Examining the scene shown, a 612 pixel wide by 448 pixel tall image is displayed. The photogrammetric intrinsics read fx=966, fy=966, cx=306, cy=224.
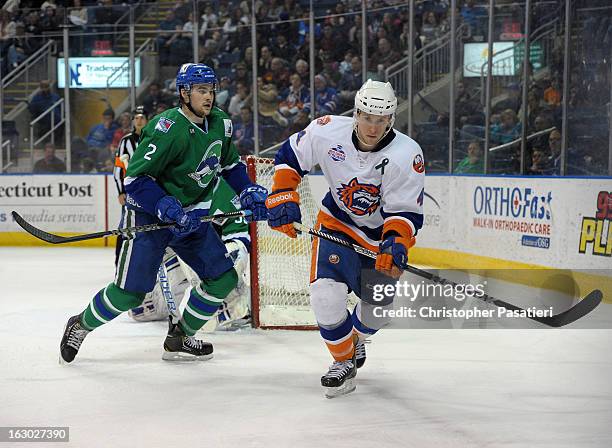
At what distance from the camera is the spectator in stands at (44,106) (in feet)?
32.4

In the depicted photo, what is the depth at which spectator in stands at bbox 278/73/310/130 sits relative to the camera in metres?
9.24

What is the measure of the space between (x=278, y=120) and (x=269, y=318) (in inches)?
180

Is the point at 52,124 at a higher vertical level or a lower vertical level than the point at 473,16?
lower

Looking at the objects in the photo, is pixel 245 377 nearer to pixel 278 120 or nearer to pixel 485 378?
pixel 485 378

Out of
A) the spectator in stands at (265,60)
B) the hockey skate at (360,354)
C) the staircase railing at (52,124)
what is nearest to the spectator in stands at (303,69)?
the spectator in stands at (265,60)

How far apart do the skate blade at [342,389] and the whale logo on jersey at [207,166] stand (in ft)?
3.50

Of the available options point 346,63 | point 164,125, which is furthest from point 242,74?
point 164,125

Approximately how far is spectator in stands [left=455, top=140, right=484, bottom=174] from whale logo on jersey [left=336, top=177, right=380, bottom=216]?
13.7 ft

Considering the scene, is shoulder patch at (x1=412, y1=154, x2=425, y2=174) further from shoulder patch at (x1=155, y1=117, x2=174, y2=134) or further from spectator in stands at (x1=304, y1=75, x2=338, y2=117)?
spectator in stands at (x1=304, y1=75, x2=338, y2=117)

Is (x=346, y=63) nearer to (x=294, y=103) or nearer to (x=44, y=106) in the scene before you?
(x=294, y=103)

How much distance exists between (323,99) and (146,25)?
2061mm

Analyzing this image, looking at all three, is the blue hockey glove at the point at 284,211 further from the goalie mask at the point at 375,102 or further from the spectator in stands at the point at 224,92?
the spectator in stands at the point at 224,92

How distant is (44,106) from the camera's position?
32.6 feet

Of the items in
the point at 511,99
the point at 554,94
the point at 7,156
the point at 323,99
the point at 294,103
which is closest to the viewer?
the point at 554,94
